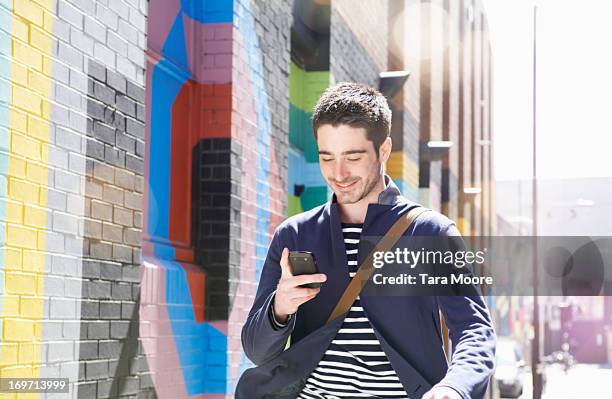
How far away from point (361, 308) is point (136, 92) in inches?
104

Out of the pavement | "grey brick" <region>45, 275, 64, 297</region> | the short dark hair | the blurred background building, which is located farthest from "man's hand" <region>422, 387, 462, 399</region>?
the pavement

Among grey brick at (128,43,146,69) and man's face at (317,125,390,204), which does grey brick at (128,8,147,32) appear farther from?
man's face at (317,125,390,204)

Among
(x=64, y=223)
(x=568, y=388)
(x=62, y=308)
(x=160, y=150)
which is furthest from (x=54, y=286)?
(x=568, y=388)

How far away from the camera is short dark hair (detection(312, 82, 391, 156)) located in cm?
307

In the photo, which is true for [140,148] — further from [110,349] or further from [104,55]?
[110,349]

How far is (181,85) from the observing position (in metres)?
6.60

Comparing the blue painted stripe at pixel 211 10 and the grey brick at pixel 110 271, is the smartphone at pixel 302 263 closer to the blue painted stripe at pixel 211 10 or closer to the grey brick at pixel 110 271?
the grey brick at pixel 110 271

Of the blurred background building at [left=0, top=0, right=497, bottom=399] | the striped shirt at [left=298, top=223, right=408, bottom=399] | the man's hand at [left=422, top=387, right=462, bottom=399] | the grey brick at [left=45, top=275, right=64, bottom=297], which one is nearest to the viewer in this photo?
the man's hand at [left=422, top=387, right=462, bottom=399]

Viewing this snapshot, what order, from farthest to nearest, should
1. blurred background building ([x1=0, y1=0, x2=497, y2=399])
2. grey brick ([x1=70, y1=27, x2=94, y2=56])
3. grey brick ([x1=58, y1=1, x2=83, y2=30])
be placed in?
1. grey brick ([x1=70, y1=27, x2=94, y2=56])
2. grey brick ([x1=58, y1=1, x2=83, y2=30])
3. blurred background building ([x1=0, y1=0, x2=497, y2=399])

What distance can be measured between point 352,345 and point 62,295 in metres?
1.82

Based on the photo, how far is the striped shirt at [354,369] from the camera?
2975mm

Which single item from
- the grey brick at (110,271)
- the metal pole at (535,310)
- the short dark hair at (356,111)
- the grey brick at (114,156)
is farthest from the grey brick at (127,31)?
the metal pole at (535,310)

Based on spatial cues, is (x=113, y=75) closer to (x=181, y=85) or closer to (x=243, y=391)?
(x=181, y=85)

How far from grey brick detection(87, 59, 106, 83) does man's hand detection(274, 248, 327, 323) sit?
2213 mm
